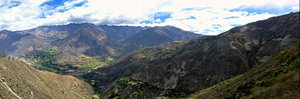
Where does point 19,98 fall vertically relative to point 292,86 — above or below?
below

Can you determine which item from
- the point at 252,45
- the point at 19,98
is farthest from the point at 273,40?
the point at 19,98

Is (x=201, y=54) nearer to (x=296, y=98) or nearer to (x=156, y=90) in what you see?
(x=156, y=90)

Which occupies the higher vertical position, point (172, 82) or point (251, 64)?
point (251, 64)

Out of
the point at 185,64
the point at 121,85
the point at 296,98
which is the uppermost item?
the point at 296,98

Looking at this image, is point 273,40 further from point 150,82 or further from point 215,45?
point 150,82

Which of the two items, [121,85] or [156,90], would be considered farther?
[121,85]

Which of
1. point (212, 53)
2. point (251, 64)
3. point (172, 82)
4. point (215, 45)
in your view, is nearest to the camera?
point (251, 64)

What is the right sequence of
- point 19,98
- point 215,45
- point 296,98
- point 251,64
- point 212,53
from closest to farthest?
point 296,98
point 19,98
point 251,64
point 212,53
point 215,45

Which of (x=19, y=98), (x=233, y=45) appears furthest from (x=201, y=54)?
(x=19, y=98)

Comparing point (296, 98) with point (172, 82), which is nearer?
point (296, 98)
